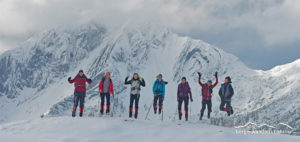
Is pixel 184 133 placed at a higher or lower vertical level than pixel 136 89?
lower

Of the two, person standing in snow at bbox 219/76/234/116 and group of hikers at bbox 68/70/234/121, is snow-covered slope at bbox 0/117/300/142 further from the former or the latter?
person standing in snow at bbox 219/76/234/116

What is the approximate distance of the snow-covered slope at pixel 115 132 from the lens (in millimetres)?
17078

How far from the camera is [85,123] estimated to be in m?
20.4

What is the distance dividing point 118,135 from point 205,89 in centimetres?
994

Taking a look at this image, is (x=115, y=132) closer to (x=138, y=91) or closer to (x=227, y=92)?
(x=138, y=91)

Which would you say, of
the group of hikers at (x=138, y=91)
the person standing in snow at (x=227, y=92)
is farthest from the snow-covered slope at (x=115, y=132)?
the person standing in snow at (x=227, y=92)

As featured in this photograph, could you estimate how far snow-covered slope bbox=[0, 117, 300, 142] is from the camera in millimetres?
17078

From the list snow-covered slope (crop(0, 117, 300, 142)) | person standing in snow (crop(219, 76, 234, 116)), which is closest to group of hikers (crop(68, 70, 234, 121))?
person standing in snow (crop(219, 76, 234, 116))

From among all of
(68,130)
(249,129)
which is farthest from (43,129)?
(249,129)

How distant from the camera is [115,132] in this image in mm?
18906

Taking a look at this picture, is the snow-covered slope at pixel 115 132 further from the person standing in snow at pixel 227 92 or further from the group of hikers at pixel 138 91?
the person standing in snow at pixel 227 92

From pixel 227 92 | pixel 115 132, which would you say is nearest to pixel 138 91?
pixel 115 132

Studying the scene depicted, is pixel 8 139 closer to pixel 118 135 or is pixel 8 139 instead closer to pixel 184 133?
pixel 118 135

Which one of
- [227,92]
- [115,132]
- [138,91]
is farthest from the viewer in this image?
[227,92]
